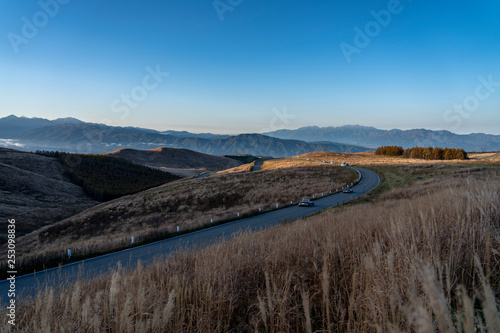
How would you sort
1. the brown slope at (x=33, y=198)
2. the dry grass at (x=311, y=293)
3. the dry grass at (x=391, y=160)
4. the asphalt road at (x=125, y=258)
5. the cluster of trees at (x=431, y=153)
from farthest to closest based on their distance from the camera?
the cluster of trees at (x=431, y=153)
the dry grass at (x=391, y=160)
the brown slope at (x=33, y=198)
the asphalt road at (x=125, y=258)
the dry grass at (x=311, y=293)

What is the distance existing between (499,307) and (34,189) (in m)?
69.1

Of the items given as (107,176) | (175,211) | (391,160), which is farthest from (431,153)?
(107,176)

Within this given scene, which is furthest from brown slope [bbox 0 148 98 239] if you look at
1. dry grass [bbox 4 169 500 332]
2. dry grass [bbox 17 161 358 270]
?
dry grass [bbox 4 169 500 332]

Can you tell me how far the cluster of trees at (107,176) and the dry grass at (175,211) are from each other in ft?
86.5

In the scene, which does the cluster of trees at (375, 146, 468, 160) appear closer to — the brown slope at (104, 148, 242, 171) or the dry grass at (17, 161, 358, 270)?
the dry grass at (17, 161, 358, 270)

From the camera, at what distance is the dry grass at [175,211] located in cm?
2275

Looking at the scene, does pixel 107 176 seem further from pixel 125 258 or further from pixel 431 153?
pixel 431 153

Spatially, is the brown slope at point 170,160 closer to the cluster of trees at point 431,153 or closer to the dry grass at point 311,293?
the cluster of trees at point 431,153

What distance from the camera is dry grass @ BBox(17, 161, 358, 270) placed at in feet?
74.6

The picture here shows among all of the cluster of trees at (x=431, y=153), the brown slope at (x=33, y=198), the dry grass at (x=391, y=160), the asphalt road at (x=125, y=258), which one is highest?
the cluster of trees at (x=431, y=153)

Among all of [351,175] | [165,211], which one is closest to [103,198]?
[165,211]

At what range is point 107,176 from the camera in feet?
268

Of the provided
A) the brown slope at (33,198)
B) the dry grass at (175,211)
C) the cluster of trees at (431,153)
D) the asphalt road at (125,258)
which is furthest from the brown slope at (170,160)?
the asphalt road at (125,258)

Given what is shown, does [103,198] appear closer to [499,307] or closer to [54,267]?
[54,267]
